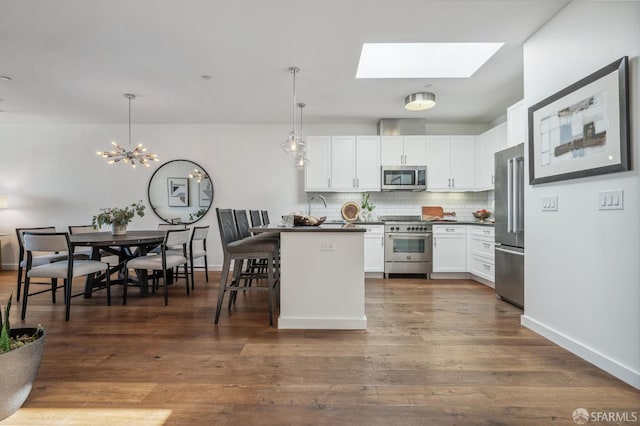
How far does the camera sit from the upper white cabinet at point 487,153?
4344 mm

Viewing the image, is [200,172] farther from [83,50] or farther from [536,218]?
A: [536,218]

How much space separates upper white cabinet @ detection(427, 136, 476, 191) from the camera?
5023 millimetres

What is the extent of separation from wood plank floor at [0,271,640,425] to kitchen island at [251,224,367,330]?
0.43 feet

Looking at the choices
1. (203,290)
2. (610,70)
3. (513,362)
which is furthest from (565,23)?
(203,290)

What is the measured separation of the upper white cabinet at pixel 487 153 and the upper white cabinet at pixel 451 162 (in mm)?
89

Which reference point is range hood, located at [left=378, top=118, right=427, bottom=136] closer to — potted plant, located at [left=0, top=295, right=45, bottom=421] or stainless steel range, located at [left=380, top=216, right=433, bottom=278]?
stainless steel range, located at [left=380, top=216, right=433, bottom=278]

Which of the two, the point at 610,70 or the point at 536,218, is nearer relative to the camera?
the point at 610,70

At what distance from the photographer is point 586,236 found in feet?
6.84

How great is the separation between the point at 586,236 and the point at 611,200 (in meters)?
0.30

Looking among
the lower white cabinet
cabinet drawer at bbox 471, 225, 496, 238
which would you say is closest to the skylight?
cabinet drawer at bbox 471, 225, 496, 238

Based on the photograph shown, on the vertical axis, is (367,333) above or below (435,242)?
below

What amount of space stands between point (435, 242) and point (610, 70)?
10.2 feet

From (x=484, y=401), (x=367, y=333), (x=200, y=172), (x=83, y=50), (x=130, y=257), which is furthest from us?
(x=200, y=172)

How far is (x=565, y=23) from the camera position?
7.57 feet
